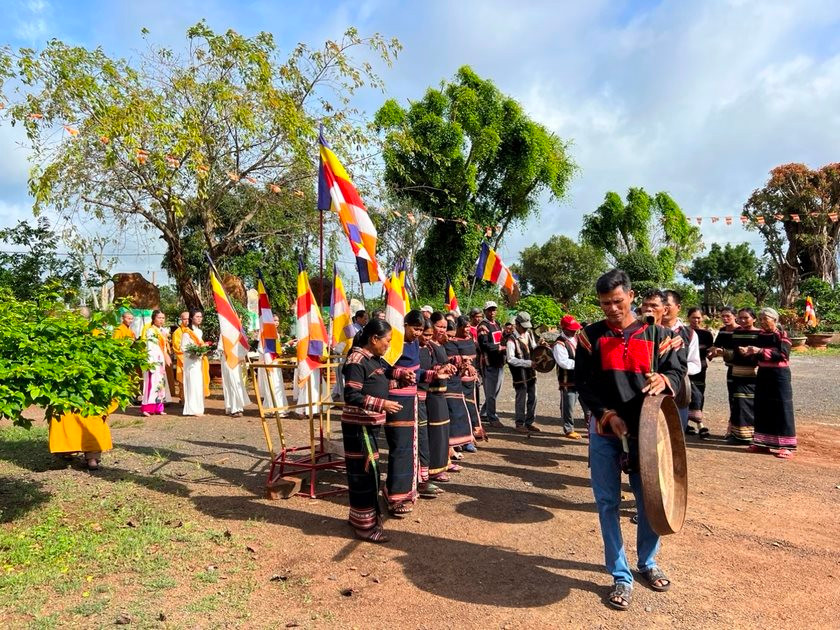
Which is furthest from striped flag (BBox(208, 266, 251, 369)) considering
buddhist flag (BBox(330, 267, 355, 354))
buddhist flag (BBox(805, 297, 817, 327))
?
buddhist flag (BBox(805, 297, 817, 327))

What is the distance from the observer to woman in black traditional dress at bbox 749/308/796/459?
7.50 meters

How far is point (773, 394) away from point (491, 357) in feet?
12.5

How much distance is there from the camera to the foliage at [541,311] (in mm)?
20047

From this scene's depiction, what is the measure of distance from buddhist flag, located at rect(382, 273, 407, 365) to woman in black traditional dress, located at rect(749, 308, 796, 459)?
492 centimetres

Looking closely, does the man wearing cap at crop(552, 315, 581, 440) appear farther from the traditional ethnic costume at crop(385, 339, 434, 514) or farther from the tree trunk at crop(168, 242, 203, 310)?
the tree trunk at crop(168, 242, 203, 310)

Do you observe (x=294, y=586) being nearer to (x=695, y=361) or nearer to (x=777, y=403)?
(x=695, y=361)

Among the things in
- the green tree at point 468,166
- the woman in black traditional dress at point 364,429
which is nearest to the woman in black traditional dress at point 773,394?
the woman in black traditional dress at point 364,429

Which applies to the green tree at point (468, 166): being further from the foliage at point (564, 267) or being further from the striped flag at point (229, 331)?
the striped flag at point (229, 331)

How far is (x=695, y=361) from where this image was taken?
306 inches

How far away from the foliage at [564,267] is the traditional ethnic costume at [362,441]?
1250 inches

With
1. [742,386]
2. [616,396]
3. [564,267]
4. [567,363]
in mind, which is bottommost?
[742,386]

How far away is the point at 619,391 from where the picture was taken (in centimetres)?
370

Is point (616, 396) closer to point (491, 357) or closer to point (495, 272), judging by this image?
point (491, 357)

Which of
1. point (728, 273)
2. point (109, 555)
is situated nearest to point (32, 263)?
point (109, 555)
